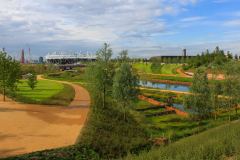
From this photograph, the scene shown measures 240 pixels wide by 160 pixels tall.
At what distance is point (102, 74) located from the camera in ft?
120

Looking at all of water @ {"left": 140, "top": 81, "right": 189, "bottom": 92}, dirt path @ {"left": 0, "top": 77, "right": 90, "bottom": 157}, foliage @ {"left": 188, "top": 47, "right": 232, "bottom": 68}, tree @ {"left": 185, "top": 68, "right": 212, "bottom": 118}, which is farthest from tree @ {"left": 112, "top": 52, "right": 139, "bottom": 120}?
foliage @ {"left": 188, "top": 47, "right": 232, "bottom": 68}

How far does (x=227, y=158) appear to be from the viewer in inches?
388

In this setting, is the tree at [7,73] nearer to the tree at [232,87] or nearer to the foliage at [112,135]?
the foliage at [112,135]

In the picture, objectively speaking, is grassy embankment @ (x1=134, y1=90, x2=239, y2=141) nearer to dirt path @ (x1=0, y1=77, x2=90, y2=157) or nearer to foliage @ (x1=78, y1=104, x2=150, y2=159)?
foliage @ (x1=78, y1=104, x2=150, y2=159)

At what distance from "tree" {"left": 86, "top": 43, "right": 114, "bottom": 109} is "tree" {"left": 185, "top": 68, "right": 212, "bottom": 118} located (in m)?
9.19

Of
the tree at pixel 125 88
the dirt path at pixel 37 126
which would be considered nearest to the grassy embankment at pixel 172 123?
the tree at pixel 125 88

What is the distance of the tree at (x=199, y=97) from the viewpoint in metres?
31.5

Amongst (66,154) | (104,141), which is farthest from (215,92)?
(66,154)

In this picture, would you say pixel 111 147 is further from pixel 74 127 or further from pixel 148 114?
pixel 148 114

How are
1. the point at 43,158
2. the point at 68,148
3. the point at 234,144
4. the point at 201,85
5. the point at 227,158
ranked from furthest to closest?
the point at 201,85, the point at 68,148, the point at 43,158, the point at 234,144, the point at 227,158

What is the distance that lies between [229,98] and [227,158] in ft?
90.9

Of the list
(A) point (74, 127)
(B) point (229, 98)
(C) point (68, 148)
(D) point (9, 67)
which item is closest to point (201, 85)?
(B) point (229, 98)

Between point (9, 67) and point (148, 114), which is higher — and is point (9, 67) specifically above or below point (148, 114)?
above

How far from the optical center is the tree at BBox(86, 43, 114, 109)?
36844 mm
